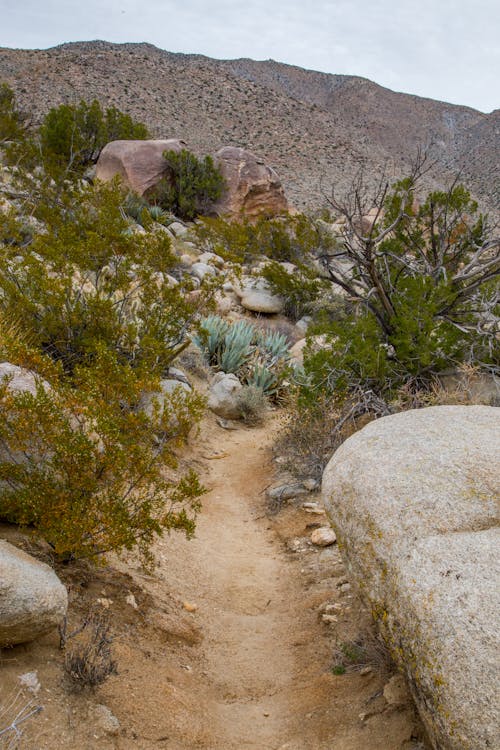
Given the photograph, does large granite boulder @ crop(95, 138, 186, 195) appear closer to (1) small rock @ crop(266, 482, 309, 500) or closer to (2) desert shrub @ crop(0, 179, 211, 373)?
(2) desert shrub @ crop(0, 179, 211, 373)

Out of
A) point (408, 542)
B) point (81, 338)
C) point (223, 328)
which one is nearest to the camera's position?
point (408, 542)

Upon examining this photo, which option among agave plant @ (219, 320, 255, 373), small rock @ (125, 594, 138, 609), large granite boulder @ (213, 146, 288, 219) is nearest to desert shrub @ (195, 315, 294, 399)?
agave plant @ (219, 320, 255, 373)

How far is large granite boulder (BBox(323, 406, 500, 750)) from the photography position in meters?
2.29

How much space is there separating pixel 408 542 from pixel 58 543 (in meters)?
1.87

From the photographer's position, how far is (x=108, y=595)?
12.5 feet

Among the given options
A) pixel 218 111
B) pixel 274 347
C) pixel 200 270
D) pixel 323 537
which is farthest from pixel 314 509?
pixel 218 111

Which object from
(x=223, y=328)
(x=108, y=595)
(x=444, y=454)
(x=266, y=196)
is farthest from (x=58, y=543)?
(x=266, y=196)

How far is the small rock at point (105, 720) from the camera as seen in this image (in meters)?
2.66

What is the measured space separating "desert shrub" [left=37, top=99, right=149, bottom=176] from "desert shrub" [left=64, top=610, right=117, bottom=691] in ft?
59.0

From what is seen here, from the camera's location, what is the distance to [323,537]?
5.30 metres

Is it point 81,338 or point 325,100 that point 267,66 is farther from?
point 81,338

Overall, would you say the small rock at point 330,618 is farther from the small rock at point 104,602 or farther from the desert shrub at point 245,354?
the desert shrub at point 245,354

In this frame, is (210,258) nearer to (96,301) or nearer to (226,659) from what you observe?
(96,301)

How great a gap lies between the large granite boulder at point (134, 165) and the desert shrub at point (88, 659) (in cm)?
1738
